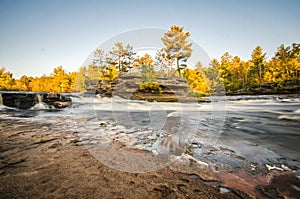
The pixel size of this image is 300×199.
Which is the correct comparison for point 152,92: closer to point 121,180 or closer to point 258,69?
point 121,180

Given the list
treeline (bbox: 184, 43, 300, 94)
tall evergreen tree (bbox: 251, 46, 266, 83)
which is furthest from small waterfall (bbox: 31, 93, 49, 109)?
tall evergreen tree (bbox: 251, 46, 266, 83)

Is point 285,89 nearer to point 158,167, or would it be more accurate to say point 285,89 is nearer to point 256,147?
point 256,147

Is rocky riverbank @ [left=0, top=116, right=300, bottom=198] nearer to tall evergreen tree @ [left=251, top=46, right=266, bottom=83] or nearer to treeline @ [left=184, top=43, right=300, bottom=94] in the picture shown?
treeline @ [left=184, top=43, right=300, bottom=94]

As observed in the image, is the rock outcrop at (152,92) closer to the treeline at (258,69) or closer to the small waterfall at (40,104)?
the small waterfall at (40,104)

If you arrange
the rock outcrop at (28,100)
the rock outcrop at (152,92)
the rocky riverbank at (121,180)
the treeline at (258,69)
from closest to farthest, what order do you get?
the rocky riverbank at (121,180) < the rock outcrop at (28,100) < the rock outcrop at (152,92) < the treeline at (258,69)

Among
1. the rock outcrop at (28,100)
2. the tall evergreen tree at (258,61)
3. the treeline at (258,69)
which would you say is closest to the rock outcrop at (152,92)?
the rock outcrop at (28,100)

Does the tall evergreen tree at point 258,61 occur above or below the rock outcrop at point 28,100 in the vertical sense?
above

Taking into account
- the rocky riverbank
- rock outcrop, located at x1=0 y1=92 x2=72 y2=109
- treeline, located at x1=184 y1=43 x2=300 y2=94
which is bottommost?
the rocky riverbank

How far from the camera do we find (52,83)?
51438 millimetres

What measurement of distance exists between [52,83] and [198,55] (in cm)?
6036

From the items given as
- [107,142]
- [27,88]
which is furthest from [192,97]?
[27,88]

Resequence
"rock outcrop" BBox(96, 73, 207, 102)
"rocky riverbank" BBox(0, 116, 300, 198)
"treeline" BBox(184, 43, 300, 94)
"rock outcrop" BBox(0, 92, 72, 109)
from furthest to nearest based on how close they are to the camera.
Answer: "treeline" BBox(184, 43, 300, 94) < "rock outcrop" BBox(96, 73, 207, 102) < "rock outcrop" BBox(0, 92, 72, 109) < "rocky riverbank" BBox(0, 116, 300, 198)

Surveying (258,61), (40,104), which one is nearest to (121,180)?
(40,104)

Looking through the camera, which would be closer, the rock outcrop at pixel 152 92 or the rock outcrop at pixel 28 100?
the rock outcrop at pixel 28 100
